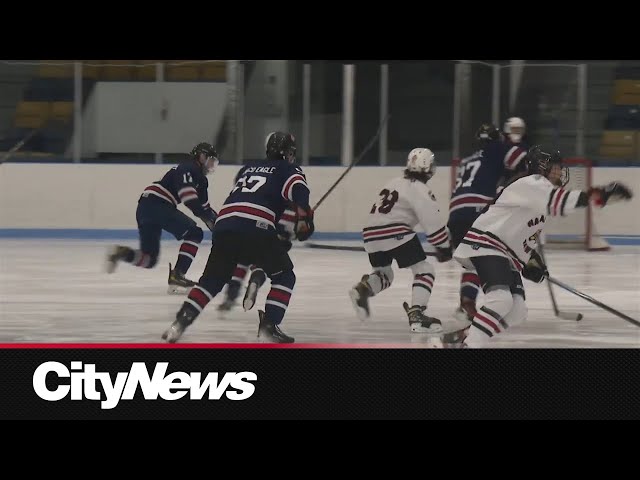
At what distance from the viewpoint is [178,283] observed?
741 cm

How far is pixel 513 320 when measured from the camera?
5086 mm

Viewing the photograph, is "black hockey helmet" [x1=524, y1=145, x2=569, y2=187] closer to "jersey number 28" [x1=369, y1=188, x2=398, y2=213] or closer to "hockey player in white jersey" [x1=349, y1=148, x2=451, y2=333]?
"hockey player in white jersey" [x1=349, y1=148, x2=451, y2=333]

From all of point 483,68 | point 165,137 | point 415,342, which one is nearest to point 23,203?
point 165,137

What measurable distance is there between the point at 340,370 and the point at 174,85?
7.30m

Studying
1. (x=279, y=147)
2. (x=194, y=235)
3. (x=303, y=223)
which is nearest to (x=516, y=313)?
(x=303, y=223)

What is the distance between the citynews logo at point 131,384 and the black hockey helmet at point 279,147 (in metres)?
1.59

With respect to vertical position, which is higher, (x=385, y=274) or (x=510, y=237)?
(x=510, y=237)

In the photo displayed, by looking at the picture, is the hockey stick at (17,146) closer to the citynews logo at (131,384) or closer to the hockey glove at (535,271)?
the hockey glove at (535,271)

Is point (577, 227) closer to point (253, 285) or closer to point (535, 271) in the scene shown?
point (253, 285)

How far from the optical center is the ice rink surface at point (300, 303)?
599 cm

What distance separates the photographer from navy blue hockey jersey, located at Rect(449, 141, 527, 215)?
6.20 metres

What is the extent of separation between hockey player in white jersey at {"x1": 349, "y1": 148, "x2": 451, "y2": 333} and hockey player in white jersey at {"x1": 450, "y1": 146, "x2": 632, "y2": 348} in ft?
2.38

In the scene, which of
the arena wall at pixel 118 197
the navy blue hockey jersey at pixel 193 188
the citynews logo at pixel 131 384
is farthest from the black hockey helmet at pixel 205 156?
the arena wall at pixel 118 197

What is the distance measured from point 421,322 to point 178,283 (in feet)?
5.87
